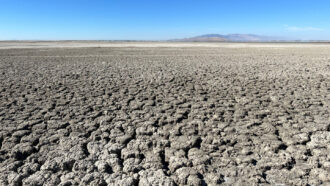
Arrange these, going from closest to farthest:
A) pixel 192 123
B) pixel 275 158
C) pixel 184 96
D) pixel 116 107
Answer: pixel 275 158
pixel 192 123
pixel 116 107
pixel 184 96

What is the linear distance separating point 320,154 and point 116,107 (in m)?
2.93

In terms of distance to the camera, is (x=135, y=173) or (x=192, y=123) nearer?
(x=135, y=173)

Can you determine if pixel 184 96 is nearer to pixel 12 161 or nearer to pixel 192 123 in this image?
pixel 192 123

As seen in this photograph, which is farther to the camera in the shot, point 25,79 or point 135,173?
point 25,79

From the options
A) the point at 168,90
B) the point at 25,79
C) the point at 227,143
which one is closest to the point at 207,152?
the point at 227,143

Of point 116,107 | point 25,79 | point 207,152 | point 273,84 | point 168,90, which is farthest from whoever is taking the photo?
point 25,79

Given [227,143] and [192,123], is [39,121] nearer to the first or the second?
[192,123]

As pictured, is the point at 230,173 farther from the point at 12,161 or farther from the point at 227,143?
the point at 12,161

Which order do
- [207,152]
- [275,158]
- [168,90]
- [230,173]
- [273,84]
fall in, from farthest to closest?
[273,84]
[168,90]
[207,152]
[275,158]
[230,173]

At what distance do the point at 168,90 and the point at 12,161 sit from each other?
342 cm

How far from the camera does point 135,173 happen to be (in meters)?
2.19

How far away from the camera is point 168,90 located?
5367 millimetres


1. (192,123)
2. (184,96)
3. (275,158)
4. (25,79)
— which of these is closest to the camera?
(275,158)

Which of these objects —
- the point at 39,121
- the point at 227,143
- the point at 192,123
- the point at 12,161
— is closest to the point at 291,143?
the point at 227,143
